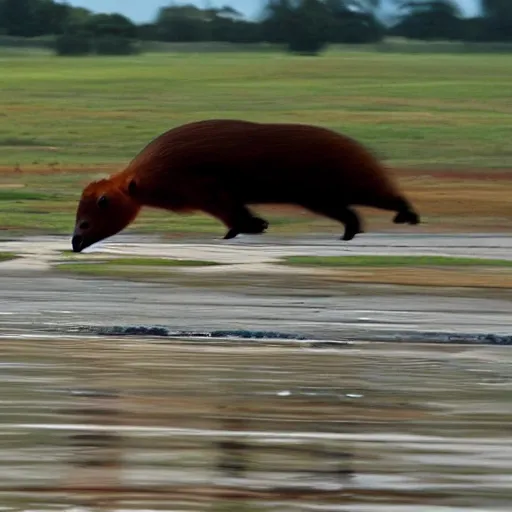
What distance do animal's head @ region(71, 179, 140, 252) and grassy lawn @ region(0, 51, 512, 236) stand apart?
37.7ft

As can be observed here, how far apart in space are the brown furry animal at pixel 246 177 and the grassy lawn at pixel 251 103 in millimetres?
12095

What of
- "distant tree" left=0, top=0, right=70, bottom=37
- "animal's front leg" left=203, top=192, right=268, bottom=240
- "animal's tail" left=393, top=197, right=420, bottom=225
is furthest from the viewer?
"distant tree" left=0, top=0, right=70, bottom=37

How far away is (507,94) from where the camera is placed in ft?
100

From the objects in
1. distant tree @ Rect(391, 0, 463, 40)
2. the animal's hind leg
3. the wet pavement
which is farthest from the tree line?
the animal's hind leg

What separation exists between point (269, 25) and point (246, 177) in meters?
14.7

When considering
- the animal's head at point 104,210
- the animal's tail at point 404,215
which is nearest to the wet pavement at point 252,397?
the animal's head at point 104,210

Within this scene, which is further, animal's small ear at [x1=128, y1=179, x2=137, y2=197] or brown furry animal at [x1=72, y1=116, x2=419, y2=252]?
animal's small ear at [x1=128, y1=179, x2=137, y2=197]

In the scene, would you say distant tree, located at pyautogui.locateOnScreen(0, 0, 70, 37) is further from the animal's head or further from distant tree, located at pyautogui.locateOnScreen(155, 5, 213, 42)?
the animal's head

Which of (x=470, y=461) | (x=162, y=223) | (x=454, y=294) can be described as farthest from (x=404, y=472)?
(x=162, y=223)

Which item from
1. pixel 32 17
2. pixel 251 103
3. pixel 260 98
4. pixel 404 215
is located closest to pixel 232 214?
pixel 404 215

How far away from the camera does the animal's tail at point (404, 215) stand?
1602 centimetres

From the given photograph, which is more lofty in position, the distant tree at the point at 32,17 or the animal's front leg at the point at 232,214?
the animal's front leg at the point at 232,214

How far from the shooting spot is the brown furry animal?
16.5 metres

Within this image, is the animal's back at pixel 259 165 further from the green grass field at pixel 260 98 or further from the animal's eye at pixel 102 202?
the green grass field at pixel 260 98
